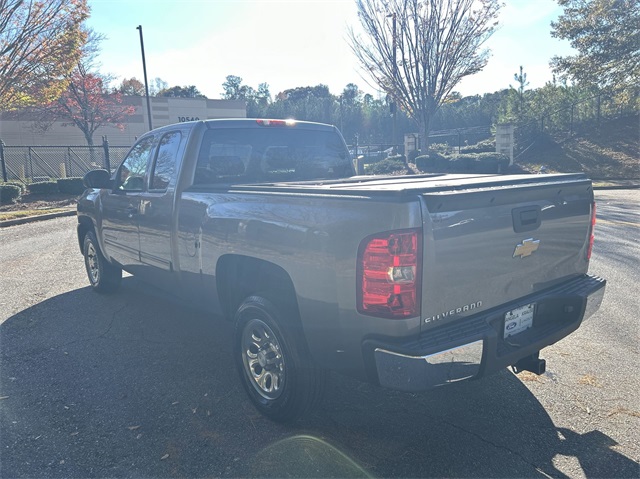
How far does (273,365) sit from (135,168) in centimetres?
302

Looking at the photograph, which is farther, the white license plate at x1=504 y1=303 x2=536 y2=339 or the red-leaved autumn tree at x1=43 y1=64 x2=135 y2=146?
the red-leaved autumn tree at x1=43 y1=64 x2=135 y2=146

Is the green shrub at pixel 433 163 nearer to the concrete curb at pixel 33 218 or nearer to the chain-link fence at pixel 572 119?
the chain-link fence at pixel 572 119

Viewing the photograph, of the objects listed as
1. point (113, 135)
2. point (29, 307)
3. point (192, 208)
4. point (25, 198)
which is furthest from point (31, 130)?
point (192, 208)

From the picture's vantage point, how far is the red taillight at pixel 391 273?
7.98 feet

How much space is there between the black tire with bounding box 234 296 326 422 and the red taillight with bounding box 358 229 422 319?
2.28 feet

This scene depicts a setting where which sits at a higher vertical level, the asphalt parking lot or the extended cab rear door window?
the extended cab rear door window

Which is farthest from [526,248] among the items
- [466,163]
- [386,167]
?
[386,167]

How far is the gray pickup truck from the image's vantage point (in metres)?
2.49

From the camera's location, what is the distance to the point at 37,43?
1427 centimetres

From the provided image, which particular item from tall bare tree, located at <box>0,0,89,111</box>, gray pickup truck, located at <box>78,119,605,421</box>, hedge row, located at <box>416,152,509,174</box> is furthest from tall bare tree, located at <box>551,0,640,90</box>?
gray pickup truck, located at <box>78,119,605,421</box>

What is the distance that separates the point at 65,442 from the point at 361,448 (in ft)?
5.99

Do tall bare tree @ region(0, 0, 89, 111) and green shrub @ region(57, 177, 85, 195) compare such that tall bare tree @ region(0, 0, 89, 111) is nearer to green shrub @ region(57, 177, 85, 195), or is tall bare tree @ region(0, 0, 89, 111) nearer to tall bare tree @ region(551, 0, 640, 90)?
green shrub @ region(57, 177, 85, 195)

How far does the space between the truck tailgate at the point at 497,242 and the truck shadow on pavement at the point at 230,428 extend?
2.74 feet

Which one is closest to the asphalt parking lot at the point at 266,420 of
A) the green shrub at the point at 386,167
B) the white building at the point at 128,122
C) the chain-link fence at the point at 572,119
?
the green shrub at the point at 386,167
